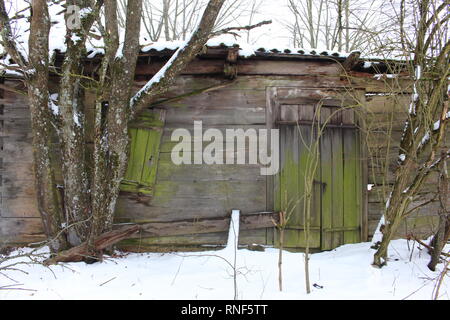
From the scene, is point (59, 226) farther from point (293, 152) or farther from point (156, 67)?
point (293, 152)

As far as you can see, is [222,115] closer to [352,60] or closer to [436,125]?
[352,60]

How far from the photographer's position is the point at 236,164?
14.1ft

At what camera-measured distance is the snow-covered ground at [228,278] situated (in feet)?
9.07

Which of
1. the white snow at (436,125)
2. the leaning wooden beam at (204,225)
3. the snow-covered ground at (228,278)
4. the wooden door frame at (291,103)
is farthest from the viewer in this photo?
the wooden door frame at (291,103)

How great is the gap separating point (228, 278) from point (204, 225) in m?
1.14

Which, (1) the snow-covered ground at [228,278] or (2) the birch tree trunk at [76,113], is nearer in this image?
(1) the snow-covered ground at [228,278]

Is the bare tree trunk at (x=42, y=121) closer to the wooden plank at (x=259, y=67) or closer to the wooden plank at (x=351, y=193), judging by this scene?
the wooden plank at (x=259, y=67)

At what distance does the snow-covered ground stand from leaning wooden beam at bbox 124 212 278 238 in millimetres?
346

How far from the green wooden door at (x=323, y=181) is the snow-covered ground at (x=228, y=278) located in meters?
0.39

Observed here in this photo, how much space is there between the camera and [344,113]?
4395 mm

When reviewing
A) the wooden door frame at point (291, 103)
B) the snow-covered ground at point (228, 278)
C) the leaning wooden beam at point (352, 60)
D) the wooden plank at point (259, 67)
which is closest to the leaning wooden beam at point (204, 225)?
the wooden door frame at point (291, 103)

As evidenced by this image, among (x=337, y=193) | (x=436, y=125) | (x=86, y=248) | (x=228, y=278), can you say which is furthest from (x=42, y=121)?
(x=436, y=125)
